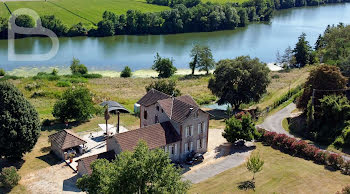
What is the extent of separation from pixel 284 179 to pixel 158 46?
75.2 metres

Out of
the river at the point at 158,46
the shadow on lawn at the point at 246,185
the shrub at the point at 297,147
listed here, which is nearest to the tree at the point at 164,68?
the river at the point at 158,46

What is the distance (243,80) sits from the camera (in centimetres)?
4703

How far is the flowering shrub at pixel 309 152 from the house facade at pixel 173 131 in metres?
9.01

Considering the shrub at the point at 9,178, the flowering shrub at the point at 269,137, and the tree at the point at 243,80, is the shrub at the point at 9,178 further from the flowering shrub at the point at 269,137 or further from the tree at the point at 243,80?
the tree at the point at 243,80

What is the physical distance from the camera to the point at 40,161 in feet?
111

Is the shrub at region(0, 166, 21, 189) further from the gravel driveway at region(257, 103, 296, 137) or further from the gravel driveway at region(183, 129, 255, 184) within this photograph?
the gravel driveway at region(257, 103, 296, 137)

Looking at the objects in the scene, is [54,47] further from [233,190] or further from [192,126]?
[233,190]

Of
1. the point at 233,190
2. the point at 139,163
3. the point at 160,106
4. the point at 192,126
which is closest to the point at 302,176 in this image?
the point at 233,190

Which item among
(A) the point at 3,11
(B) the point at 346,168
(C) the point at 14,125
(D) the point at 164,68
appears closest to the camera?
(C) the point at 14,125

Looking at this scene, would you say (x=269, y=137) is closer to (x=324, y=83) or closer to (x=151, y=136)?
(x=324, y=83)

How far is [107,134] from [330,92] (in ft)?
81.4

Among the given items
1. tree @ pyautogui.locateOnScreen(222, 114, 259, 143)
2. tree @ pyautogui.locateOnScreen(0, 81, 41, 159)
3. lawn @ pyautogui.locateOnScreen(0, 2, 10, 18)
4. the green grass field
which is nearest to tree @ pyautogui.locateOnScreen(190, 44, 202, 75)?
tree @ pyautogui.locateOnScreen(222, 114, 259, 143)

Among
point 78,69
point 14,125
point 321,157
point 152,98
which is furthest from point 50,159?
point 78,69

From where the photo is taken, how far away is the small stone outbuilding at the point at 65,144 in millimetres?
34344
